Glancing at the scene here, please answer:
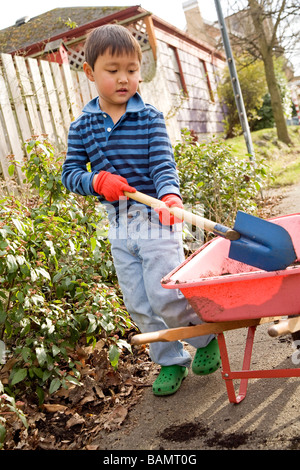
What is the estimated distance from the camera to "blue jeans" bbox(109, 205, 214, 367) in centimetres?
248

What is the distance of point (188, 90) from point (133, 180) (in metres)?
12.5

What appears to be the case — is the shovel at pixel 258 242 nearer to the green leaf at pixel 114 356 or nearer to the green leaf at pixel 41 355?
the green leaf at pixel 114 356

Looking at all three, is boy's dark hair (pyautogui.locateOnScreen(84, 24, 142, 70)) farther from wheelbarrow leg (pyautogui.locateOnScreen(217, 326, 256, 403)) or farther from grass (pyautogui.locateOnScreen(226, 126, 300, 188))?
grass (pyautogui.locateOnScreen(226, 126, 300, 188))

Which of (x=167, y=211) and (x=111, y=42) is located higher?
(x=111, y=42)

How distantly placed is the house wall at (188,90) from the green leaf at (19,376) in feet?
23.1

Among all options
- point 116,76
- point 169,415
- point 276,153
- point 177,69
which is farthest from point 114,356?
point 177,69

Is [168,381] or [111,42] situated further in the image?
[168,381]

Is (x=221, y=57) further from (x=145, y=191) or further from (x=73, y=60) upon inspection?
(x=145, y=191)

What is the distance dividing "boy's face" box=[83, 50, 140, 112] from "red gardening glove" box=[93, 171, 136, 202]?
16.3 inches

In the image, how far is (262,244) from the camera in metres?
2.09

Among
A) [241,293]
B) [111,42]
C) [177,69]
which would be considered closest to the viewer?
[241,293]

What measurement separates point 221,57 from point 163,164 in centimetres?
1893

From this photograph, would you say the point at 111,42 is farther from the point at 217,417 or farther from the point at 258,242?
the point at 217,417

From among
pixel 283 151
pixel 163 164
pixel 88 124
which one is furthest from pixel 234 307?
pixel 283 151
